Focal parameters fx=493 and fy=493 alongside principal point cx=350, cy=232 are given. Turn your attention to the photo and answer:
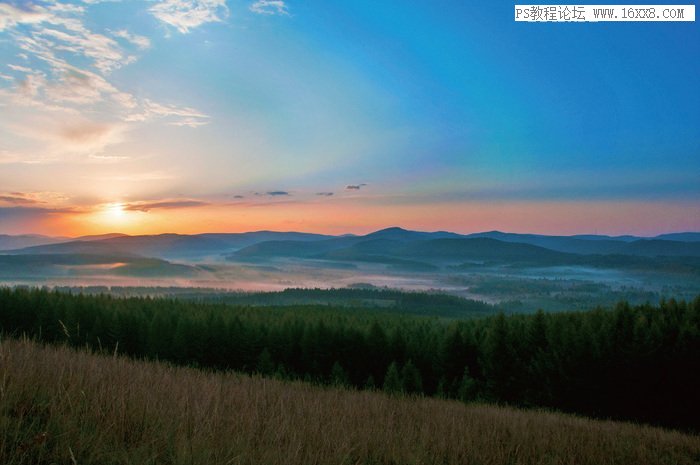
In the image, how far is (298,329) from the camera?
187 ft

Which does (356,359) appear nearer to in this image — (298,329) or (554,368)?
(298,329)

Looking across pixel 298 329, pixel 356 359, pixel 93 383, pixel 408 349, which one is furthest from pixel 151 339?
pixel 93 383

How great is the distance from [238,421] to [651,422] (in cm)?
4046

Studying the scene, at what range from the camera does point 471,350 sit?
50.8m

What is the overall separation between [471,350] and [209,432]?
46.9m

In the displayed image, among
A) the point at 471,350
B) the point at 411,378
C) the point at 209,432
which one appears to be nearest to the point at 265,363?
the point at 411,378

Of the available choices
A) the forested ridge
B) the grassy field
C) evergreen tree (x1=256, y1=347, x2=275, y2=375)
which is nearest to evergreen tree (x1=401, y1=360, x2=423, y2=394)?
the forested ridge

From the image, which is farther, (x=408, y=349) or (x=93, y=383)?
(x=408, y=349)

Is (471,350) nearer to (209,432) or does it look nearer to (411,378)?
(411,378)

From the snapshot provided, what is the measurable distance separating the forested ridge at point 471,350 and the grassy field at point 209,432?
20354 millimetres

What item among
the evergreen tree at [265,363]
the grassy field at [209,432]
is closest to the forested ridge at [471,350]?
the evergreen tree at [265,363]

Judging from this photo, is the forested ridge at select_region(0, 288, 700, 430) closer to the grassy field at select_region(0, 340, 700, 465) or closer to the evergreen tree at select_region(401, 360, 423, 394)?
the evergreen tree at select_region(401, 360, 423, 394)

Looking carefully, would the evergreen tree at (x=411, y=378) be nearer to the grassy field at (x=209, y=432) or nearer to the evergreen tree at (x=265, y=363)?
the evergreen tree at (x=265, y=363)

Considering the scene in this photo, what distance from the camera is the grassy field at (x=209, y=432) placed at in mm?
6121
